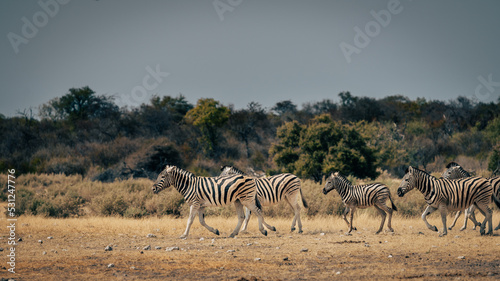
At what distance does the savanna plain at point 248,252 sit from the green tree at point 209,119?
2918 cm

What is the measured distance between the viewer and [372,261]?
31.3 feet

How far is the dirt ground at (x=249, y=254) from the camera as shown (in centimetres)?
857

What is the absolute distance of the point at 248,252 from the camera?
10.7m

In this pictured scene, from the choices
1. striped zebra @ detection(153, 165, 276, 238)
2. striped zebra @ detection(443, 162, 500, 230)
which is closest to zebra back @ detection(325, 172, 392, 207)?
striped zebra @ detection(153, 165, 276, 238)

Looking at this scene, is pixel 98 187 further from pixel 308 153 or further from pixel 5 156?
pixel 5 156

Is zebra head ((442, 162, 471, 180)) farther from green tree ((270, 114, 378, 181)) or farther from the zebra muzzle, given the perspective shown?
green tree ((270, 114, 378, 181))

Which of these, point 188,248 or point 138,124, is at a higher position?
point 138,124

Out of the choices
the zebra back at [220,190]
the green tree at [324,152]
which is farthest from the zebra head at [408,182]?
the green tree at [324,152]

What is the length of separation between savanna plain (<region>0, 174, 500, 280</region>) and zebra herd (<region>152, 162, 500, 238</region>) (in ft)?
2.22

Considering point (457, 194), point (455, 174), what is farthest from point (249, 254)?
point (455, 174)

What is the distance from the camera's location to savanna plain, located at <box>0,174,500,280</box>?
8.59 m

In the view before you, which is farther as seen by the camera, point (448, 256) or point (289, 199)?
point (289, 199)

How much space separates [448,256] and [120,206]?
12.8m

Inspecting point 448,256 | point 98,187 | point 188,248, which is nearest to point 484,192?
point 448,256
